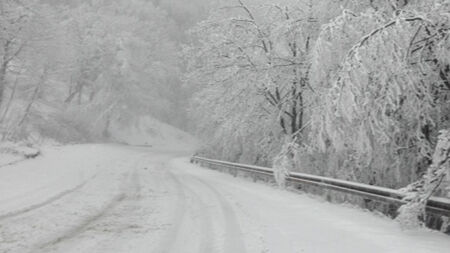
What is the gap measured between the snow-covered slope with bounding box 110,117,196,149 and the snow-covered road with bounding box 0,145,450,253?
43.4 meters

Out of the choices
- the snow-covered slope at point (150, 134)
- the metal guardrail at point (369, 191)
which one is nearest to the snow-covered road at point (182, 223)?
the metal guardrail at point (369, 191)

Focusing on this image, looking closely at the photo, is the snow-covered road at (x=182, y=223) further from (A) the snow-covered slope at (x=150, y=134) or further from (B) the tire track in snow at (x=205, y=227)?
(A) the snow-covered slope at (x=150, y=134)

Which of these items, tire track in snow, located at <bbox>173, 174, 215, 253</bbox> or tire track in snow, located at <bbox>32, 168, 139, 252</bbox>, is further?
tire track in snow, located at <bbox>173, 174, 215, 253</bbox>

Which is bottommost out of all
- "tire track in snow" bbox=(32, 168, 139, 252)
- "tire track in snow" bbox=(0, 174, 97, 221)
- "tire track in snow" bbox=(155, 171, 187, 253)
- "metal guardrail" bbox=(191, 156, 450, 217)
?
"tire track in snow" bbox=(0, 174, 97, 221)

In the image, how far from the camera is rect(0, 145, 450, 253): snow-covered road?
683cm

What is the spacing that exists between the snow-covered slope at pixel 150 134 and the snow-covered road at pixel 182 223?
43352 millimetres

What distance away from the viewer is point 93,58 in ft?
173

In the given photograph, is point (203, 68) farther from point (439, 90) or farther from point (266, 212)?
point (439, 90)

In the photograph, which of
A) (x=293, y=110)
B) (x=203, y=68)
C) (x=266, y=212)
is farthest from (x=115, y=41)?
(x=266, y=212)

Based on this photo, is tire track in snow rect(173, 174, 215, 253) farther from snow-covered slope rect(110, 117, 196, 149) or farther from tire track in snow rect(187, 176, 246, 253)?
snow-covered slope rect(110, 117, 196, 149)

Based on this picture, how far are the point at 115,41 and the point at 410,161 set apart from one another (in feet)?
156

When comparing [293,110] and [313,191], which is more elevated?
[293,110]

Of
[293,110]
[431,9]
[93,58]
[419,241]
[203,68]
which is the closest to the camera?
[419,241]

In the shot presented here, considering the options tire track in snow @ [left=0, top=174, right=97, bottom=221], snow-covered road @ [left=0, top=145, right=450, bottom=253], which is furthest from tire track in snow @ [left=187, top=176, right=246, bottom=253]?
tire track in snow @ [left=0, top=174, right=97, bottom=221]
